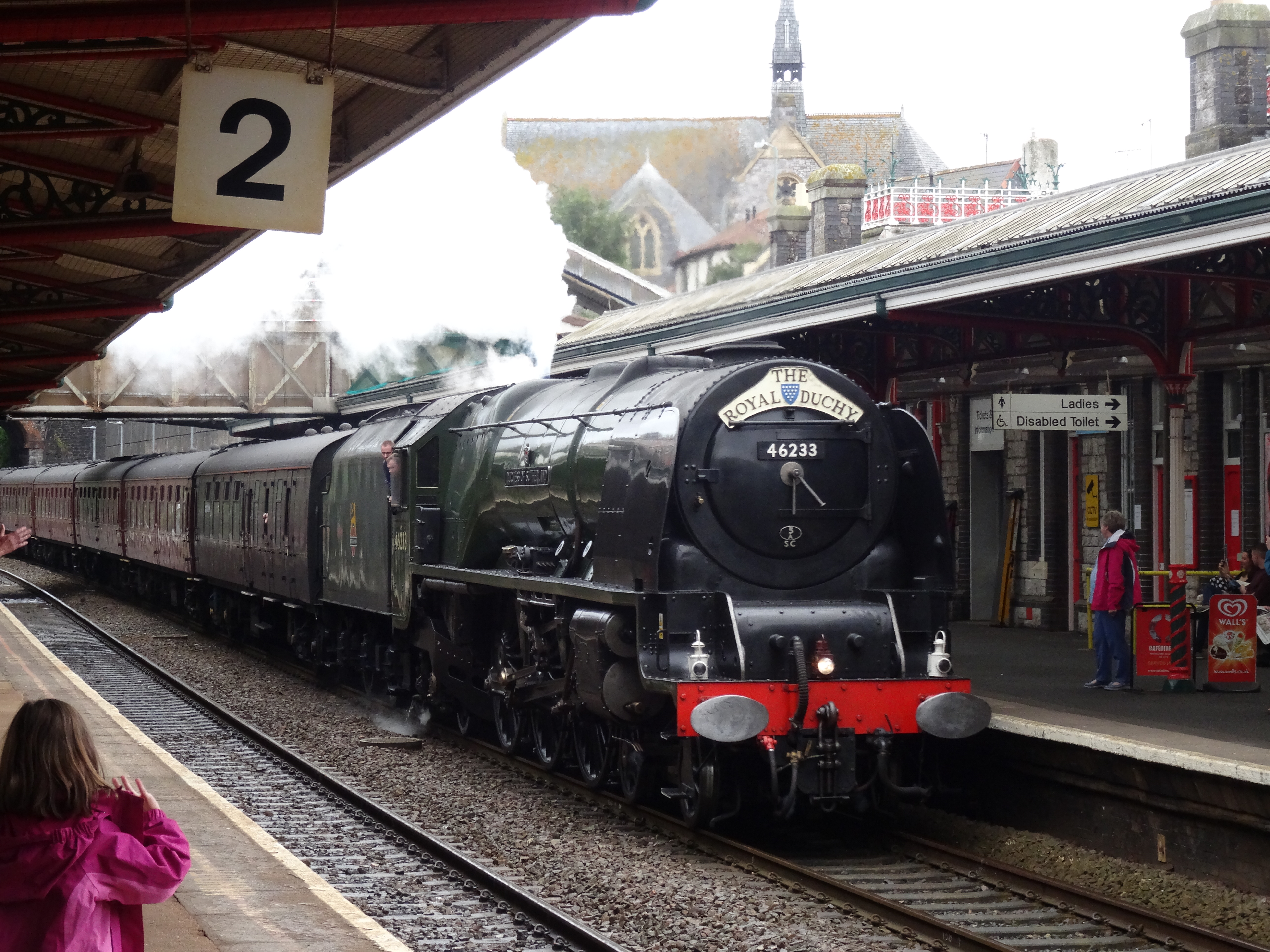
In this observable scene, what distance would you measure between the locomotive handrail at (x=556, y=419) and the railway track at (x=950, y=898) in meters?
2.48

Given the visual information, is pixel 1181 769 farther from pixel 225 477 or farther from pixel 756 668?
pixel 225 477

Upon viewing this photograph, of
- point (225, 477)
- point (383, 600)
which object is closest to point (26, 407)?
point (225, 477)

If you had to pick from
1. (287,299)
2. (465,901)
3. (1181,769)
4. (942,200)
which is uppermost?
(942,200)

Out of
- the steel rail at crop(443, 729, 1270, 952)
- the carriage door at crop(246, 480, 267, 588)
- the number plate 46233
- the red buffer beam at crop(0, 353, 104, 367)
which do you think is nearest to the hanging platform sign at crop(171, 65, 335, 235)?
the number plate 46233

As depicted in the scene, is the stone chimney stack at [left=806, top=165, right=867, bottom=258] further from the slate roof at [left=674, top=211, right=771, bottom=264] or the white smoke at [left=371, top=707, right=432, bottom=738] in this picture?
the slate roof at [left=674, top=211, right=771, bottom=264]

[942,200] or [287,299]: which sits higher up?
[942,200]

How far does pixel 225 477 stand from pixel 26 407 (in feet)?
31.3

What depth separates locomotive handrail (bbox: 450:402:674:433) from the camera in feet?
31.3

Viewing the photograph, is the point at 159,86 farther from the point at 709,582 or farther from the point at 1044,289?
the point at 1044,289

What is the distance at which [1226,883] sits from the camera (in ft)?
25.8

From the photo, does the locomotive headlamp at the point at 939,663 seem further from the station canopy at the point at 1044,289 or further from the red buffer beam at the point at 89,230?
the red buffer beam at the point at 89,230

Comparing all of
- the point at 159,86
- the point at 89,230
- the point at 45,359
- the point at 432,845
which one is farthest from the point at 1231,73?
the point at 45,359

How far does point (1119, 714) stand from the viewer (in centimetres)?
1028

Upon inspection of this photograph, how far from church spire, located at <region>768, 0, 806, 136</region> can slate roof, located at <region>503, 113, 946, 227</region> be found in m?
1.15
